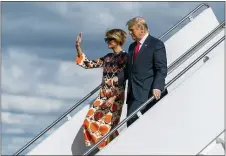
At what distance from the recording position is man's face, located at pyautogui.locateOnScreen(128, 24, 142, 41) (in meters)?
5.21

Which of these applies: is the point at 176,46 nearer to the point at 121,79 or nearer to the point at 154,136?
the point at 121,79

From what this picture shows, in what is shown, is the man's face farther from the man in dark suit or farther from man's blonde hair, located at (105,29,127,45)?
man's blonde hair, located at (105,29,127,45)

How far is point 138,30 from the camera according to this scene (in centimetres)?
522

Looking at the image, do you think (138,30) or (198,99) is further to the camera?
(138,30)

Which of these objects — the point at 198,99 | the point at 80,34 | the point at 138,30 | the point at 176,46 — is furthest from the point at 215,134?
the point at 176,46

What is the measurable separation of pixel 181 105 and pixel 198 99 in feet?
0.47

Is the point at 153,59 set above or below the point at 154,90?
above

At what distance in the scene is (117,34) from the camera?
5.46m

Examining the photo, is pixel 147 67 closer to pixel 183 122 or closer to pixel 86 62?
pixel 183 122

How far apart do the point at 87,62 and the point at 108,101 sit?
58 centimetres

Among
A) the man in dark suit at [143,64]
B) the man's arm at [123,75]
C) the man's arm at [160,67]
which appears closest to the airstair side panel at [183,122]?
the man's arm at [160,67]

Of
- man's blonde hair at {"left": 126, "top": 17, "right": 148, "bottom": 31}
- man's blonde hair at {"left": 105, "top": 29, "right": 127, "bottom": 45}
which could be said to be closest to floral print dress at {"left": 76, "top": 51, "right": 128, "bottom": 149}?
man's blonde hair at {"left": 105, "top": 29, "right": 127, "bottom": 45}

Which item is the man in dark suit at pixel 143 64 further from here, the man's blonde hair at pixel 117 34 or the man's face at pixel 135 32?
the man's blonde hair at pixel 117 34

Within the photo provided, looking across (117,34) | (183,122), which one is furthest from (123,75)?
(183,122)
